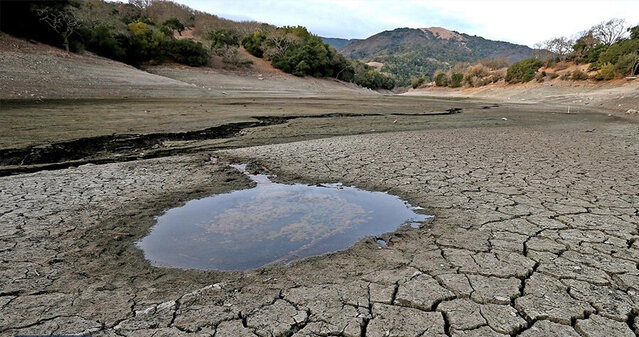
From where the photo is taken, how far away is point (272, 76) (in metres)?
43.2

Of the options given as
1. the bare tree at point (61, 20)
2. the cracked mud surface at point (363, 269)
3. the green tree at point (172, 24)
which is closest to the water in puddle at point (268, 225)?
the cracked mud surface at point (363, 269)

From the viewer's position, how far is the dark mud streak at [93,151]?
6132mm

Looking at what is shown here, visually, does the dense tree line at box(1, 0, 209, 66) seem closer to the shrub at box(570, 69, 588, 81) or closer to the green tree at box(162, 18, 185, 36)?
the green tree at box(162, 18, 185, 36)

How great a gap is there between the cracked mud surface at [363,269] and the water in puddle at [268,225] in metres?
0.20

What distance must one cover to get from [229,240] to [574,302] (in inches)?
111

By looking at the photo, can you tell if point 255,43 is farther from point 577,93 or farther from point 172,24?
point 577,93

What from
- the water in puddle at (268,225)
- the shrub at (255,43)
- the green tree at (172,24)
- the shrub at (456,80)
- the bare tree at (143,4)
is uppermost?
the bare tree at (143,4)

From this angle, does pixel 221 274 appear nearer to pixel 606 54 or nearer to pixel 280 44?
pixel 606 54

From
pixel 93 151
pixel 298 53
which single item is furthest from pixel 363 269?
pixel 298 53

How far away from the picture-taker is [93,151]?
728cm

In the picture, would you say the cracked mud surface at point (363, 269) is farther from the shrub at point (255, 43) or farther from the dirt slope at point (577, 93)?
the shrub at point (255, 43)

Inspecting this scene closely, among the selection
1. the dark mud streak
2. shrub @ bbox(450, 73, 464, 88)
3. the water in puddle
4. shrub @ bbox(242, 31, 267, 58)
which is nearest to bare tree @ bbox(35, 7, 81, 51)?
the dark mud streak

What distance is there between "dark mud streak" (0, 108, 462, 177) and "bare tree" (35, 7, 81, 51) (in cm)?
2418

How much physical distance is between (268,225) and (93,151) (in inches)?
207
